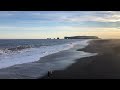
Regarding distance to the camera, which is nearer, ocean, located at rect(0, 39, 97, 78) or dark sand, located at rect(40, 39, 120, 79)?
dark sand, located at rect(40, 39, 120, 79)

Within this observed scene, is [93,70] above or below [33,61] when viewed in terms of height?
below

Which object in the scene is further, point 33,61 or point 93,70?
point 33,61

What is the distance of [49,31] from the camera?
4.12 metres

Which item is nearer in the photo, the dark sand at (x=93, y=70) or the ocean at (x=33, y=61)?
the dark sand at (x=93, y=70)
